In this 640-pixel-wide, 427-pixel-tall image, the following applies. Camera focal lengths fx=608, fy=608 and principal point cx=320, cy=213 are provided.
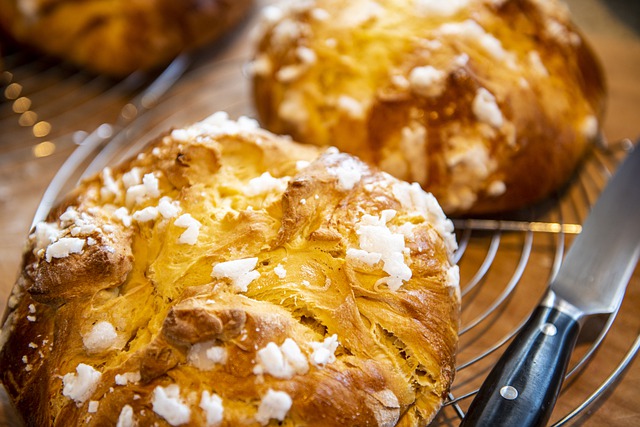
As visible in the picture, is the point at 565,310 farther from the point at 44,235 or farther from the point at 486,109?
the point at 44,235

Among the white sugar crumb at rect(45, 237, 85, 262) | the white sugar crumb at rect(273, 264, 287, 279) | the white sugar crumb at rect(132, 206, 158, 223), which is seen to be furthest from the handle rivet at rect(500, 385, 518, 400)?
the white sugar crumb at rect(45, 237, 85, 262)

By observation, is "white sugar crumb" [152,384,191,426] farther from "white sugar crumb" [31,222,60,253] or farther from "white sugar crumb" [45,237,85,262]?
"white sugar crumb" [31,222,60,253]

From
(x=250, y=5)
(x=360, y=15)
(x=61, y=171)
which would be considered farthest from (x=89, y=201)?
(x=250, y=5)

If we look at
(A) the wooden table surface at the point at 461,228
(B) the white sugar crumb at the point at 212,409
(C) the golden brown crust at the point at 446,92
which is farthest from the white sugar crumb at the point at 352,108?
(B) the white sugar crumb at the point at 212,409

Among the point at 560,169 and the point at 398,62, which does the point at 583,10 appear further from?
the point at 398,62

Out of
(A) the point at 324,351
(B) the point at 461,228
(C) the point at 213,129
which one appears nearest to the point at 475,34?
(B) the point at 461,228

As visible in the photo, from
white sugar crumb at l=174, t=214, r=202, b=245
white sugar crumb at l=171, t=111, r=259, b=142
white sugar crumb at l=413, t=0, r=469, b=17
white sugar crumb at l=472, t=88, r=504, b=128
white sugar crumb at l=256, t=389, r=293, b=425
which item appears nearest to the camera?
white sugar crumb at l=256, t=389, r=293, b=425
